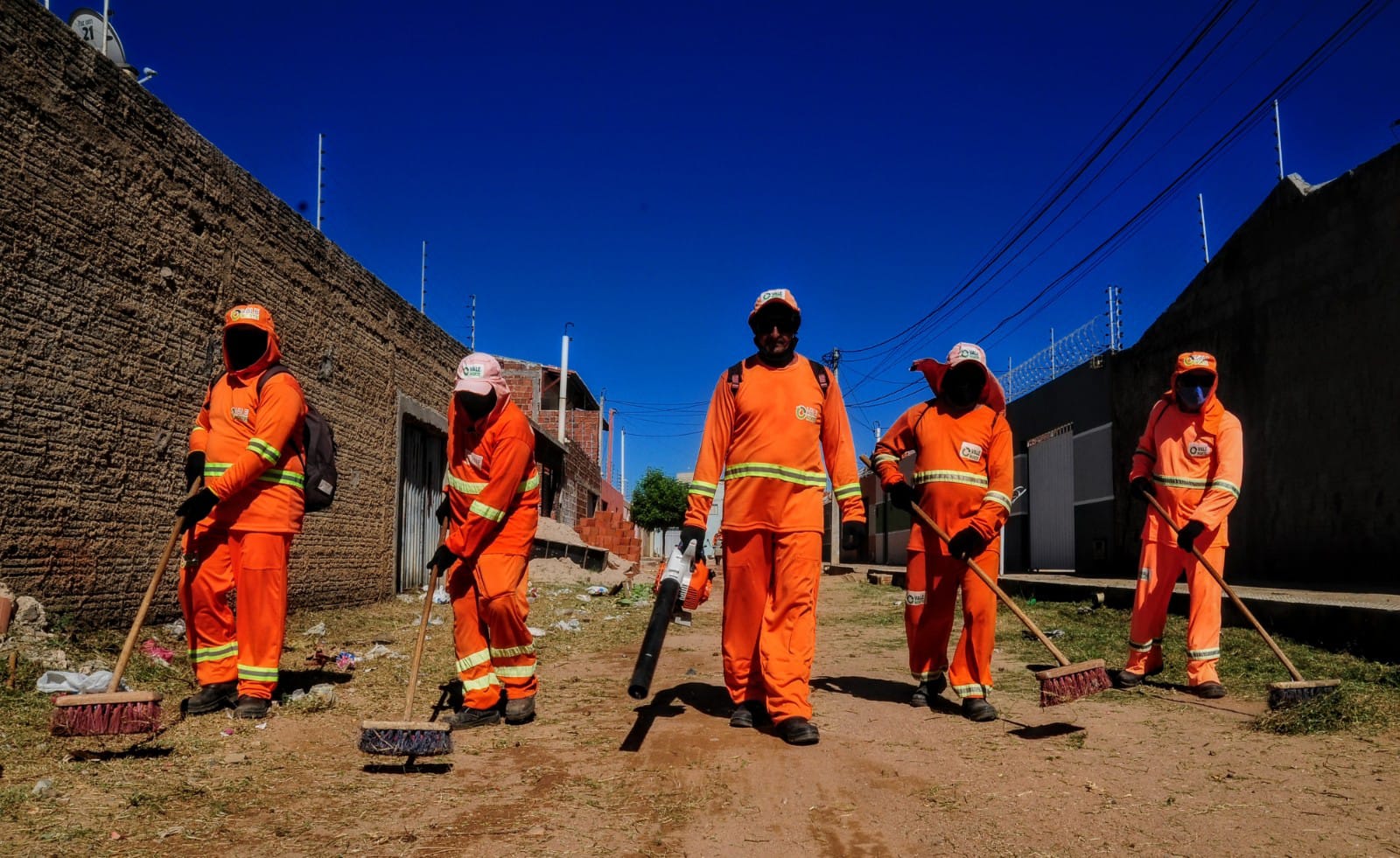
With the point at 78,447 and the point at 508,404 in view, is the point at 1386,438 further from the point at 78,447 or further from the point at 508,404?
the point at 78,447

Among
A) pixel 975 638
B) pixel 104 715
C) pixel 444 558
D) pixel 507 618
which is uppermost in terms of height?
pixel 444 558

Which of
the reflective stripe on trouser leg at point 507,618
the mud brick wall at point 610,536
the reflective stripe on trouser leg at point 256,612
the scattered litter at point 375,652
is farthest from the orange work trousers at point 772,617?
the mud brick wall at point 610,536

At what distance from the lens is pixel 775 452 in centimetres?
448

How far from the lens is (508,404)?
507cm

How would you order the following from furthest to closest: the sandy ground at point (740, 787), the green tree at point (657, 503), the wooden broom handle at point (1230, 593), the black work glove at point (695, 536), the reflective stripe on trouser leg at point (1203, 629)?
the green tree at point (657, 503), the reflective stripe on trouser leg at point (1203, 629), the wooden broom handle at point (1230, 593), the black work glove at point (695, 536), the sandy ground at point (740, 787)

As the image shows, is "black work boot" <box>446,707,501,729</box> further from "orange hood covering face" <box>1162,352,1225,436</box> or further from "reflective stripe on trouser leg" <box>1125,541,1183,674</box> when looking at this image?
"orange hood covering face" <box>1162,352,1225,436</box>

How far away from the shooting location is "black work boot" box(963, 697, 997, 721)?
15.4 feet

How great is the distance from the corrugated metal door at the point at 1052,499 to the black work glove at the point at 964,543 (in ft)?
44.6

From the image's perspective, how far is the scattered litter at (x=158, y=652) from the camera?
5.73 meters

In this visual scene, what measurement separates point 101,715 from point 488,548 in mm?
1757

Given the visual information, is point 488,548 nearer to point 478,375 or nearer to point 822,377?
point 478,375

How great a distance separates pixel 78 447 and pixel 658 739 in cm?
448

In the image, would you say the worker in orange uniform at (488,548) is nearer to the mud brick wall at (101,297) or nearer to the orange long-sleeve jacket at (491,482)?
the orange long-sleeve jacket at (491,482)

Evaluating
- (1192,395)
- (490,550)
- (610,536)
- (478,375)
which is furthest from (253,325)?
(610,536)
